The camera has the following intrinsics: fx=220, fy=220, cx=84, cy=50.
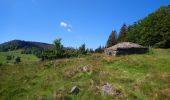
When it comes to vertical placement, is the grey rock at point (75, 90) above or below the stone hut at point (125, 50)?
below

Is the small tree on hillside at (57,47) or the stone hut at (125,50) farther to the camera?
the small tree on hillside at (57,47)

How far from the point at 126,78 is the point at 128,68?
511cm

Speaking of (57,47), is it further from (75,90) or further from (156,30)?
(75,90)

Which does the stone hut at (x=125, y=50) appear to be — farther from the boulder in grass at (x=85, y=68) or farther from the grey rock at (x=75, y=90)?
the grey rock at (x=75, y=90)

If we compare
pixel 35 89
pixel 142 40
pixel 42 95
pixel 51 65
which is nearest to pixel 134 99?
pixel 42 95

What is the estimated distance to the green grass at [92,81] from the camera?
2033cm

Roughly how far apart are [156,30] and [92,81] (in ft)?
152

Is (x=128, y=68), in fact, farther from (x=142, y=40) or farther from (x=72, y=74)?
(x=142, y=40)

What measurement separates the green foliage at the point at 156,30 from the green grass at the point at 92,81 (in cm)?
3244

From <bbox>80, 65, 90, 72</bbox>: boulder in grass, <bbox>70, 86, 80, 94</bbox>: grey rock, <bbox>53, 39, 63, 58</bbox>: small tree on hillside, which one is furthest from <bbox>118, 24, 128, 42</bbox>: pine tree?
<bbox>70, 86, 80, 94</bbox>: grey rock

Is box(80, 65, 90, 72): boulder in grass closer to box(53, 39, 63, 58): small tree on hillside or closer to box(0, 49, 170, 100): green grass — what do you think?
box(0, 49, 170, 100): green grass

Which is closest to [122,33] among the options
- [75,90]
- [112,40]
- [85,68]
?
[112,40]

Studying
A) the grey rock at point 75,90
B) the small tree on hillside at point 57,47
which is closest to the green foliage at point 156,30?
the small tree on hillside at point 57,47

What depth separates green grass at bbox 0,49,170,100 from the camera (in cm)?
2033
